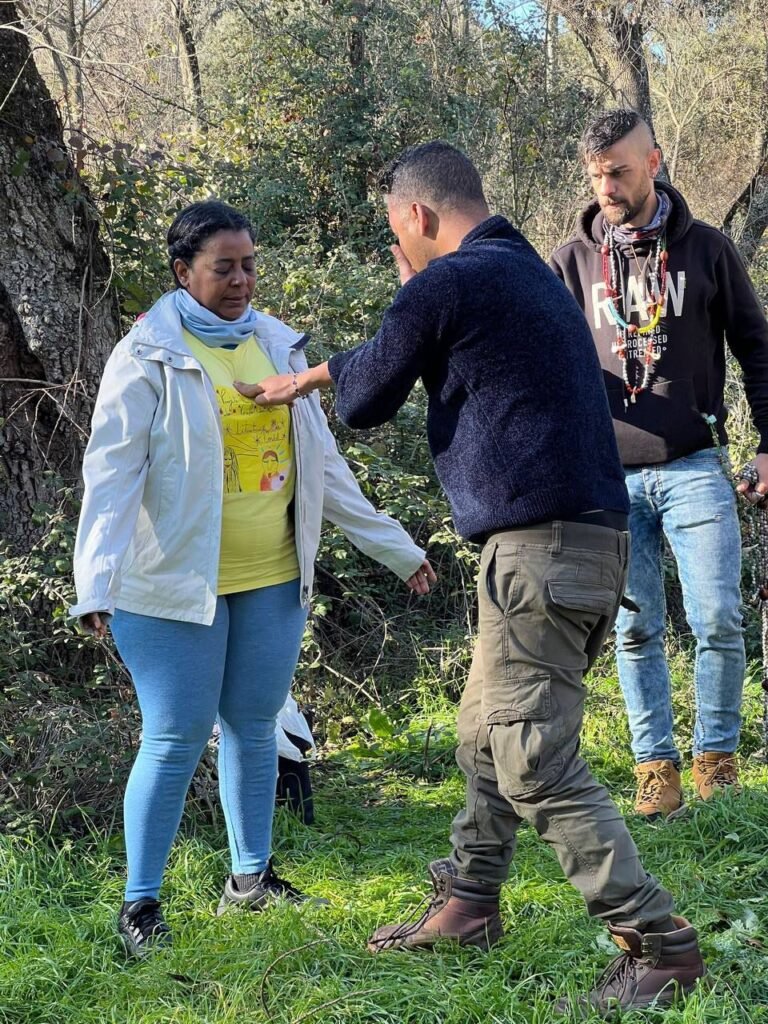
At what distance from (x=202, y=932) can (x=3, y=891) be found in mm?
735

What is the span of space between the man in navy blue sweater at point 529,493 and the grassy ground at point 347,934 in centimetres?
27

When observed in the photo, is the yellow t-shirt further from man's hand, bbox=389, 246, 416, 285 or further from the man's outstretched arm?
man's hand, bbox=389, 246, 416, 285

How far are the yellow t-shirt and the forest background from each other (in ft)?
3.91

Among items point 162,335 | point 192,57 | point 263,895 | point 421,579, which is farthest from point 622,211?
point 192,57

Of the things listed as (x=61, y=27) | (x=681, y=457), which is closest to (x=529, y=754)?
(x=681, y=457)

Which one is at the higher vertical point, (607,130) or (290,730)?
(607,130)

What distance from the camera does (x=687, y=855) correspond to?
3590 mm

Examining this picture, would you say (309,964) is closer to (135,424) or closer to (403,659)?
(135,424)

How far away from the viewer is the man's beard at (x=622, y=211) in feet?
12.5

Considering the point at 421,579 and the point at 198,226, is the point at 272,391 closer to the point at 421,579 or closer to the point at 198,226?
the point at 198,226

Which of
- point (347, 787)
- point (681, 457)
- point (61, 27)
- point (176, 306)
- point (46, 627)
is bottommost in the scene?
point (347, 787)

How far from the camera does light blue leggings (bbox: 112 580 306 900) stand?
309 cm

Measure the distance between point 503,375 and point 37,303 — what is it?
3.03m

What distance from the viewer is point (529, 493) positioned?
2.58 meters
